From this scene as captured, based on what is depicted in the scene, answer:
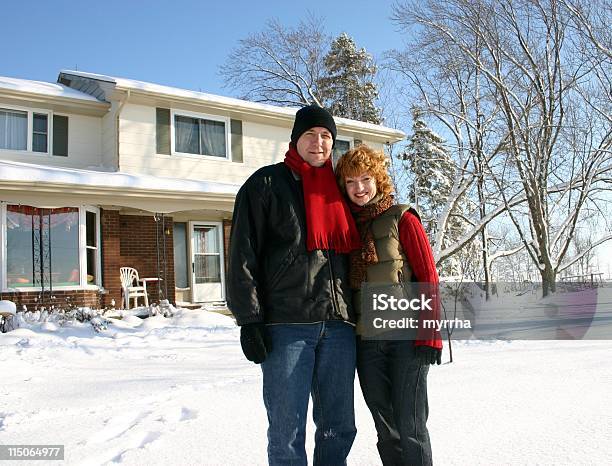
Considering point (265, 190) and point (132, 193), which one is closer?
point (265, 190)

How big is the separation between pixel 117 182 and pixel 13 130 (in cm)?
330

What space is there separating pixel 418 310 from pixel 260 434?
1464 millimetres

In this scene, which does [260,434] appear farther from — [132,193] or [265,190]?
[132,193]

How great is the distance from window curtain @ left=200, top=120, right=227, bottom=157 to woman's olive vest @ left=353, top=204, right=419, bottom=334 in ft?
35.2

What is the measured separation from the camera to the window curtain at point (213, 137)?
41.1ft

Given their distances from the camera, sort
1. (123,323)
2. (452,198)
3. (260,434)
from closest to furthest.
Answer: (260,434) < (123,323) < (452,198)

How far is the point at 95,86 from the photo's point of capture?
1219 centimetres

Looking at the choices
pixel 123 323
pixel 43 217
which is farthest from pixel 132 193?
pixel 123 323

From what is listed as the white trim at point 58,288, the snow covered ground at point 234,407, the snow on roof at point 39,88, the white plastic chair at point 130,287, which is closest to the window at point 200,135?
the snow on roof at point 39,88

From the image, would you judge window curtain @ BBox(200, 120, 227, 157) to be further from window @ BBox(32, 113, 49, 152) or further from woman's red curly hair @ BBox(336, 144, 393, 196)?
woman's red curly hair @ BBox(336, 144, 393, 196)

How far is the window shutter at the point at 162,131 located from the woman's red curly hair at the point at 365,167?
1024cm

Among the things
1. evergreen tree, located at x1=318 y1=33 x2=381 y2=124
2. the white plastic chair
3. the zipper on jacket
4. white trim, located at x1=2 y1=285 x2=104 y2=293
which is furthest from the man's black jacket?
evergreen tree, located at x1=318 y1=33 x2=381 y2=124

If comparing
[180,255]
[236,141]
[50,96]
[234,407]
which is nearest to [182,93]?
[236,141]

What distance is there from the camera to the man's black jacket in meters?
2.10
